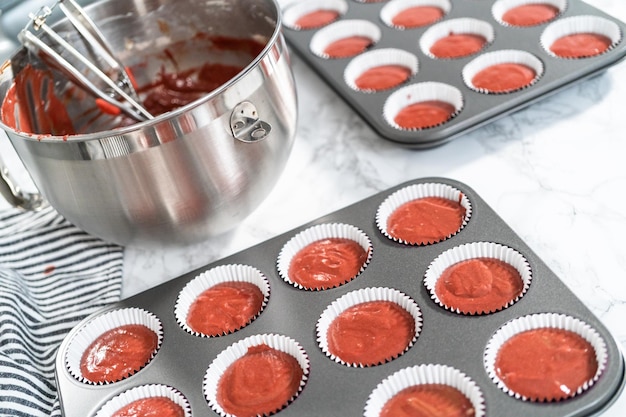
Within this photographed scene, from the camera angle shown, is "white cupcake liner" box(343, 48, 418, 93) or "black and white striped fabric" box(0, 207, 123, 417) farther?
"white cupcake liner" box(343, 48, 418, 93)

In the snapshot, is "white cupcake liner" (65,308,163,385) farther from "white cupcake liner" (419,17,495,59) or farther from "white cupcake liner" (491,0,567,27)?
"white cupcake liner" (491,0,567,27)

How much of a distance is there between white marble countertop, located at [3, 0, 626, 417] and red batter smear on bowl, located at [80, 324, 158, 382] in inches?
6.7

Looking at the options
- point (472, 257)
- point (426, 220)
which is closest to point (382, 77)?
point (426, 220)

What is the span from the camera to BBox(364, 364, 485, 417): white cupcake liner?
1.19 meters

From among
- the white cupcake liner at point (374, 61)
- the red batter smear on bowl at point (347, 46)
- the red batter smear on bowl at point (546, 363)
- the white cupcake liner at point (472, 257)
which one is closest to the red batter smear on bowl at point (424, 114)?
the white cupcake liner at point (374, 61)

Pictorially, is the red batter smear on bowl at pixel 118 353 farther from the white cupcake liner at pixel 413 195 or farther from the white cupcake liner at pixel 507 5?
the white cupcake liner at pixel 507 5

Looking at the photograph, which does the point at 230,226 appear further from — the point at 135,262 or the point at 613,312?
the point at 613,312

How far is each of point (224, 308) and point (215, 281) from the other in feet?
0.28

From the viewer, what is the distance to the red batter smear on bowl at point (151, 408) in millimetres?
1280

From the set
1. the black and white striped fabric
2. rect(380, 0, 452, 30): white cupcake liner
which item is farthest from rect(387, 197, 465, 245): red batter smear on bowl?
rect(380, 0, 452, 30): white cupcake liner

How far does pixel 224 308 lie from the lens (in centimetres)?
144

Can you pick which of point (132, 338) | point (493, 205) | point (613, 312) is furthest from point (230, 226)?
point (613, 312)

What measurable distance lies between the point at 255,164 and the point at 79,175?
323 millimetres

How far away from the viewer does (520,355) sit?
1216 millimetres
